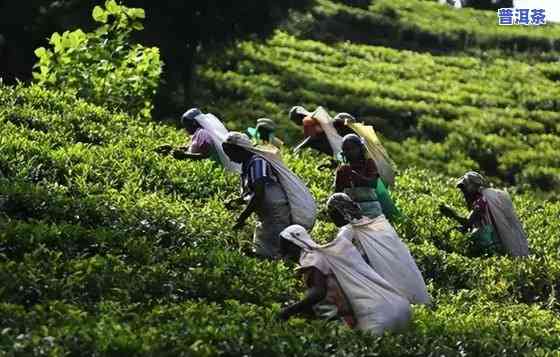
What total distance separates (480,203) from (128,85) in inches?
299

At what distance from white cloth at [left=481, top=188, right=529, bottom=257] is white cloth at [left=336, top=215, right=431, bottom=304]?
3929 mm

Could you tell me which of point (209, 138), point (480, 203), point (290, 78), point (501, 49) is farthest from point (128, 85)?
point (501, 49)

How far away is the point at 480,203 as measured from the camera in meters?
15.2

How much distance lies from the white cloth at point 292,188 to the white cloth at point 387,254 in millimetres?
885

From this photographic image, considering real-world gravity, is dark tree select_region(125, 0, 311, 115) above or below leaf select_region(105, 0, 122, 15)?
below

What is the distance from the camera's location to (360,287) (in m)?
9.71

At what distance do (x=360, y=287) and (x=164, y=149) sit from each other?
6806mm

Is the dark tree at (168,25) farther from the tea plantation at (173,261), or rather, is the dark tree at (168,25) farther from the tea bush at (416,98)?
the tea plantation at (173,261)

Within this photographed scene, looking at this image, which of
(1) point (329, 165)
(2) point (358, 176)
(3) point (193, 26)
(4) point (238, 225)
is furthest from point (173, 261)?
(3) point (193, 26)

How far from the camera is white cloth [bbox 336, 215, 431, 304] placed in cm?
1099

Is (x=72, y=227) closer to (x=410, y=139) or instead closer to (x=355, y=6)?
(x=410, y=139)

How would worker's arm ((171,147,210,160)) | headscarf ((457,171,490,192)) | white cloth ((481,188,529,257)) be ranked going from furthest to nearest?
headscarf ((457,171,490,192)) < white cloth ((481,188,529,257)) < worker's arm ((171,147,210,160))

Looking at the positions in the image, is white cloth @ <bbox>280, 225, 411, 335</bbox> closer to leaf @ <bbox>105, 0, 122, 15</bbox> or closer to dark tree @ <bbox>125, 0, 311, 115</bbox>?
leaf @ <bbox>105, 0, 122, 15</bbox>

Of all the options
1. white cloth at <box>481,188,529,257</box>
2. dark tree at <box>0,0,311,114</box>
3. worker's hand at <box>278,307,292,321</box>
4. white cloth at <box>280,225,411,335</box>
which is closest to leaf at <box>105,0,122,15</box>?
dark tree at <box>0,0,311,114</box>
